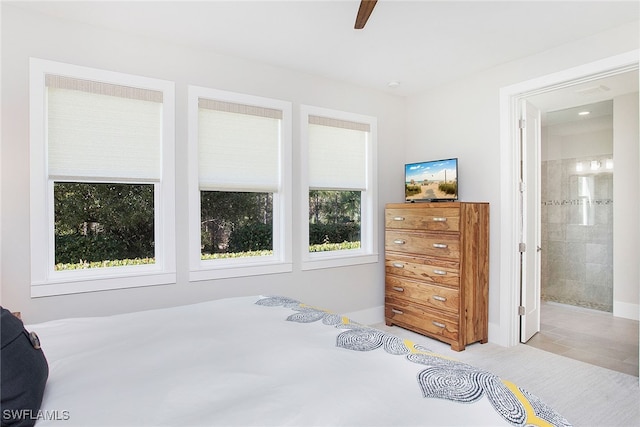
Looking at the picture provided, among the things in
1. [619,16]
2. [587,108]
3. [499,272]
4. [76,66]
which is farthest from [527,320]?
[76,66]

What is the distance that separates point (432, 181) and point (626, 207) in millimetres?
2549

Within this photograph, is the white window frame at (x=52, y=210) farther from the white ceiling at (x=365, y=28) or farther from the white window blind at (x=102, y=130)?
the white ceiling at (x=365, y=28)

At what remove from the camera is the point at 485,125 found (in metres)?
3.58

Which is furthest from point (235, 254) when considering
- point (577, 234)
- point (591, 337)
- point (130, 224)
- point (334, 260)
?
point (577, 234)

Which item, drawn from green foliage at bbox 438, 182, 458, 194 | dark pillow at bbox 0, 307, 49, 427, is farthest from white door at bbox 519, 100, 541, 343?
dark pillow at bbox 0, 307, 49, 427

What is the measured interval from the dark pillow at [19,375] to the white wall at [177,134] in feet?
5.66

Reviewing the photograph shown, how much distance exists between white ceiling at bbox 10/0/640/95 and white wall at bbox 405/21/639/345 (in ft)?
0.42

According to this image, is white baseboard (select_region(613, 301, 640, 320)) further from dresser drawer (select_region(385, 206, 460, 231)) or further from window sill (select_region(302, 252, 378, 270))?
window sill (select_region(302, 252, 378, 270))

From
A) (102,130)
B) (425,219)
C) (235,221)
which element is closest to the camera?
(102,130)

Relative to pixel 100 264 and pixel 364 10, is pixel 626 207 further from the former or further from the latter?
pixel 100 264

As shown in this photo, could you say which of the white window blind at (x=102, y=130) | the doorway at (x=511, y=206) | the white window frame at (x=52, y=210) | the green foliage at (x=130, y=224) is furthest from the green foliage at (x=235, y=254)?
the doorway at (x=511, y=206)

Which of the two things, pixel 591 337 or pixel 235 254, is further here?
pixel 591 337

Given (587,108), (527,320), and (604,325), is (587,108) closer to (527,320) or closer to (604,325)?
(604,325)

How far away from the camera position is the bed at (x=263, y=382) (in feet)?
3.05
